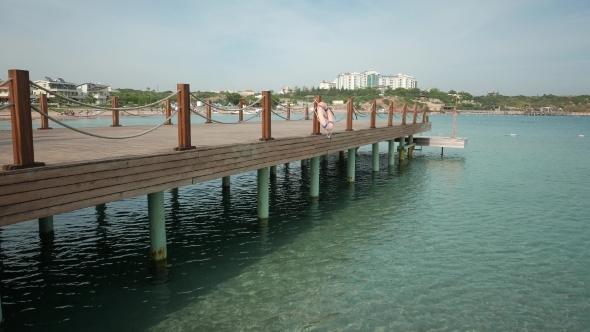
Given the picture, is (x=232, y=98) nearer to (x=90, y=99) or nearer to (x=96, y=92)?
(x=90, y=99)

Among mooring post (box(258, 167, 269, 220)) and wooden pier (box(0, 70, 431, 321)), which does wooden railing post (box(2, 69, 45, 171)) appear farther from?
mooring post (box(258, 167, 269, 220))

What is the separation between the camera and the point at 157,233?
9.20 metres

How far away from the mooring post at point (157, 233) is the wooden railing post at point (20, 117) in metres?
3.43

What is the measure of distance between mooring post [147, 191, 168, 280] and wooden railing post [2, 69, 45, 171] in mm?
3432

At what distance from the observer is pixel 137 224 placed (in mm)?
12945

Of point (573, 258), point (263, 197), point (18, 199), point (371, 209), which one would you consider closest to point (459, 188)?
point (371, 209)

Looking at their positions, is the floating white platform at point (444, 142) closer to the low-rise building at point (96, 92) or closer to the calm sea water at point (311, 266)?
the calm sea water at point (311, 266)

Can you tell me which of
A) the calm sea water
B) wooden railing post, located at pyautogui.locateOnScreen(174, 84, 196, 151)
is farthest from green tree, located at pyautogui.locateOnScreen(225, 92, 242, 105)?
wooden railing post, located at pyautogui.locateOnScreen(174, 84, 196, 151)

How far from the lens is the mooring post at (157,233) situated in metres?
8.93

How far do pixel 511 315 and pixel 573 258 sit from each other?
4385mm

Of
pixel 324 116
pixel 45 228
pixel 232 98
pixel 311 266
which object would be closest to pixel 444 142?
pixel 324 116

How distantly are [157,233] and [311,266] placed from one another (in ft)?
11.6

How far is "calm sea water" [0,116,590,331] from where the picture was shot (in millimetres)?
7445

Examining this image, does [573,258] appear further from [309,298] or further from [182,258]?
[182,258]
